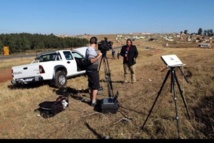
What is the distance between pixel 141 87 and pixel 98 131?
5.23m

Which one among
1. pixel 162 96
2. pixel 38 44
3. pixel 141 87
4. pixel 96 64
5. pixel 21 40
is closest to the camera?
pixel 96 64

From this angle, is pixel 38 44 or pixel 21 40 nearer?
pixel 21 40

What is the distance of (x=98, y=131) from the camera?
6.16m

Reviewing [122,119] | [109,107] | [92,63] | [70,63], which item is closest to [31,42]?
[70,63]

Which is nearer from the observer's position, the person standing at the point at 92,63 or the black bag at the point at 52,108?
the black bag at the point at 52,108

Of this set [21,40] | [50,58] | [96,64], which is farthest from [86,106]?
[21,40]

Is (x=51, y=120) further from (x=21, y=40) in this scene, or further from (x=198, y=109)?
(x=21, y=40)

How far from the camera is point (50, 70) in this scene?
12.0 m

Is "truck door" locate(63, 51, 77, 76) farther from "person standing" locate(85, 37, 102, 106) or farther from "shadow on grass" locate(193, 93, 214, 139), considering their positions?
"shadow on grass" locate(193, 93, 214, 139)

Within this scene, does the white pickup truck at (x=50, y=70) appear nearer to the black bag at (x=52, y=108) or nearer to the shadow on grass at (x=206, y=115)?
the black bag at (x=52, y=108)

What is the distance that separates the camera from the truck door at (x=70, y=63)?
43.5 ft

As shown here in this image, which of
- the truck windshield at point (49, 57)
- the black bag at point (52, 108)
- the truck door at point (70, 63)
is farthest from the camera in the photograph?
the truck door at point (70, 63)

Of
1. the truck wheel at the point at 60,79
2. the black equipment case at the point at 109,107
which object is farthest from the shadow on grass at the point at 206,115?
the truck wheel at the point at 60,79

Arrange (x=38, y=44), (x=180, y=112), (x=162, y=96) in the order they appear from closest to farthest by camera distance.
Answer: (x=180, y=112), (x=162, y=96), (x=38, y=44)
